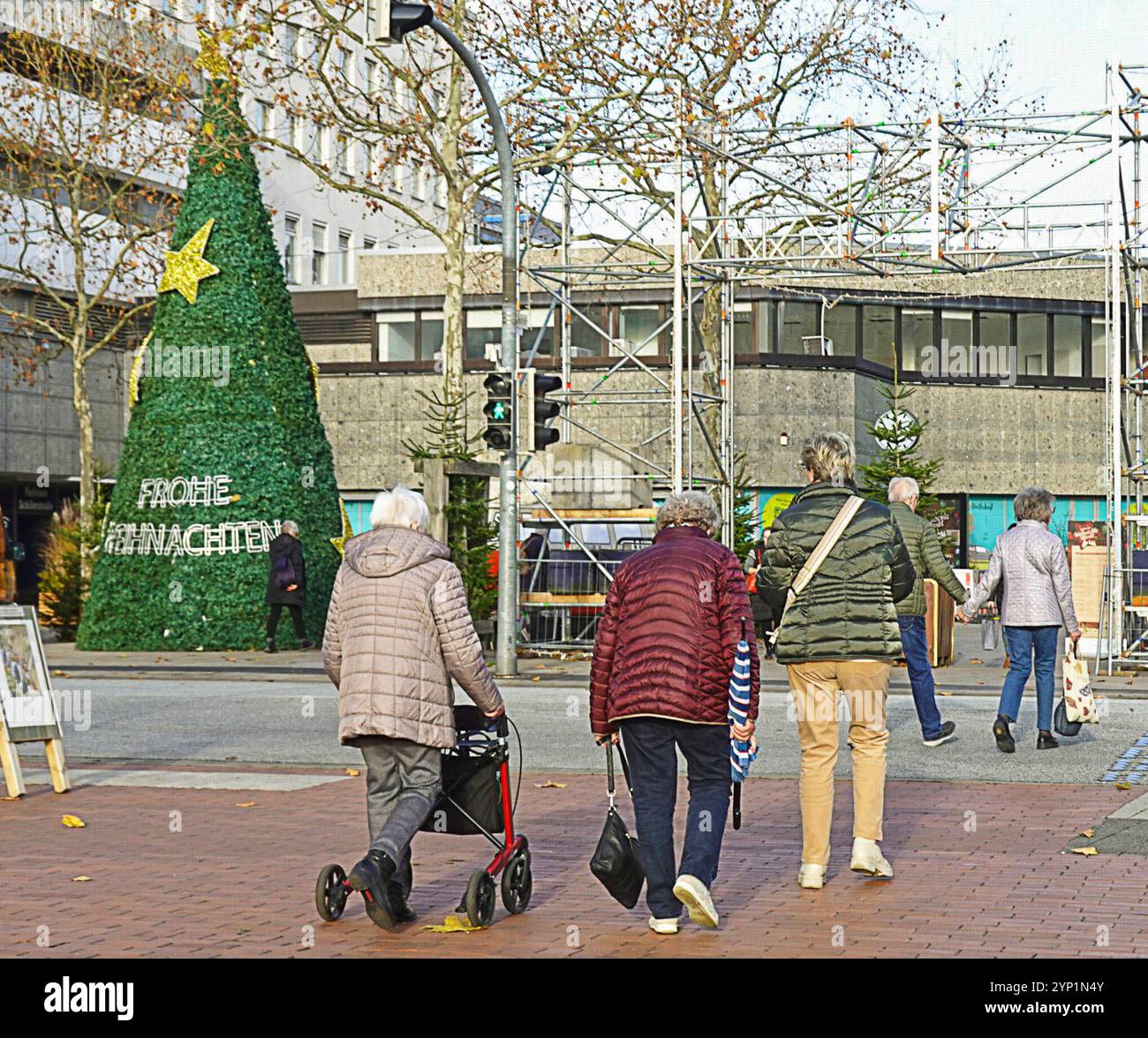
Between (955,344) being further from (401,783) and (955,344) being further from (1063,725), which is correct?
(401,783)

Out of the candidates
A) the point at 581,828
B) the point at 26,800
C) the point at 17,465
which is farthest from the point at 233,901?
the point at 17,465

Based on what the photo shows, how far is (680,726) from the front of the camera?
7.39 meters

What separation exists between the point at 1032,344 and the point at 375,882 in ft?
130

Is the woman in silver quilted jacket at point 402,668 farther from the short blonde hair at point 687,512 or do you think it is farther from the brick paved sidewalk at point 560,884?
the short blonde hair at point 687,512

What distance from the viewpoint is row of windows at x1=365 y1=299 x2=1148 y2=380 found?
41062mm

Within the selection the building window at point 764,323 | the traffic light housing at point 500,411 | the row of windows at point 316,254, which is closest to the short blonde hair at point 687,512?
the traffic light housing at point 500,411

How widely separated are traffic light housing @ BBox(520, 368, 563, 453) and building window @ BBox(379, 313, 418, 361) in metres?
22.4

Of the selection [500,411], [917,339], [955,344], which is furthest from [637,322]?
[500,411]

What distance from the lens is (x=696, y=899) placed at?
7188 millimetres

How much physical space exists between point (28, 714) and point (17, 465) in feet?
108

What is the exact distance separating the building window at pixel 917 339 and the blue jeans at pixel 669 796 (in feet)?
122

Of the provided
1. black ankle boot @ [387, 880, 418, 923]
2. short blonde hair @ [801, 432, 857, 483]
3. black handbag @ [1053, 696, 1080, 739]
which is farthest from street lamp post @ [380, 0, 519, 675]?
black ankle boot @ [387, 880, 418, 923]

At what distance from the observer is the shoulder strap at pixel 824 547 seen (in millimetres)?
8328
